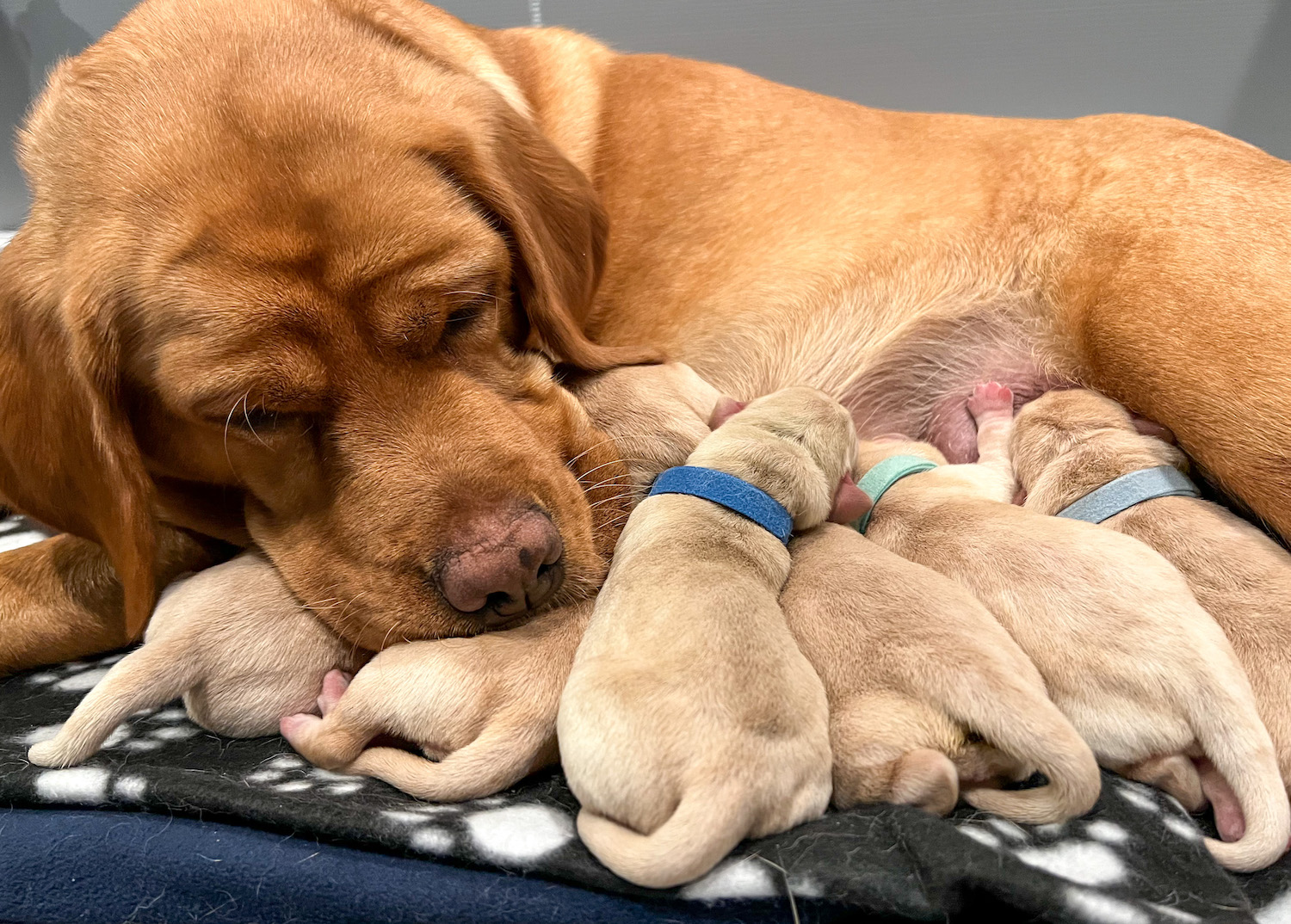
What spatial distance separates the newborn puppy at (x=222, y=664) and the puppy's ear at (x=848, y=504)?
35.8 inches

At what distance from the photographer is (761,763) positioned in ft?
3.53

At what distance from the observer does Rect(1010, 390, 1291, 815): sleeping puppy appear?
1.31m

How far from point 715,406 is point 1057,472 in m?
0.69

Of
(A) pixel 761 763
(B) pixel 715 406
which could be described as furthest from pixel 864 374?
(A) pixel 761 763

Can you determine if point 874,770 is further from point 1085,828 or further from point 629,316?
point 629,316

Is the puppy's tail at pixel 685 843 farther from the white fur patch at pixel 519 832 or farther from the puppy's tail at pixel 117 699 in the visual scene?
the puppy's tail at pixel 117 699

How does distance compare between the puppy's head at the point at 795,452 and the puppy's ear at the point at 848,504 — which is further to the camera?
the puppy's ear at the point at 848,504

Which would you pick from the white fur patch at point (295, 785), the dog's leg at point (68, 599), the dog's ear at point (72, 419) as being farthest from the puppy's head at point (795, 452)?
the dog's leg at point (68, 599)

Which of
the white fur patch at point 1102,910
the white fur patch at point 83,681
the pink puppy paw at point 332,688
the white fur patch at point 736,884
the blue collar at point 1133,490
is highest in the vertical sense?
the blue collar at point 1133,490

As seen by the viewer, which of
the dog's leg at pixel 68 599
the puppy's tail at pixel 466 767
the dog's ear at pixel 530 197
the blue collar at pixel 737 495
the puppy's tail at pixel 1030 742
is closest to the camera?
the puppy's tail at pixel 1030 742

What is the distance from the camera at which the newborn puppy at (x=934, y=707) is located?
1.12 meters

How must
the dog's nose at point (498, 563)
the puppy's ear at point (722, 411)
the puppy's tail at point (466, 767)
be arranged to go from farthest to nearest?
1. the puppy's ear at point (722, 411)
2. the dog's nose at point (498, 563)
3. the puppy's tail at point (466, 767)

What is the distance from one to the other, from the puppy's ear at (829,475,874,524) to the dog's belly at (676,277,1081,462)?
428 millimetres

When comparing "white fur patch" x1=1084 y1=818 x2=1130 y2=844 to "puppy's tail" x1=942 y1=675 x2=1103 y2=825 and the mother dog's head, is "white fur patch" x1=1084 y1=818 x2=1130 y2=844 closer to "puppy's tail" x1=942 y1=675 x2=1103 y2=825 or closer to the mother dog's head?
"puppy's tail" x1=942 y1=675 x2=1103 y2=825
